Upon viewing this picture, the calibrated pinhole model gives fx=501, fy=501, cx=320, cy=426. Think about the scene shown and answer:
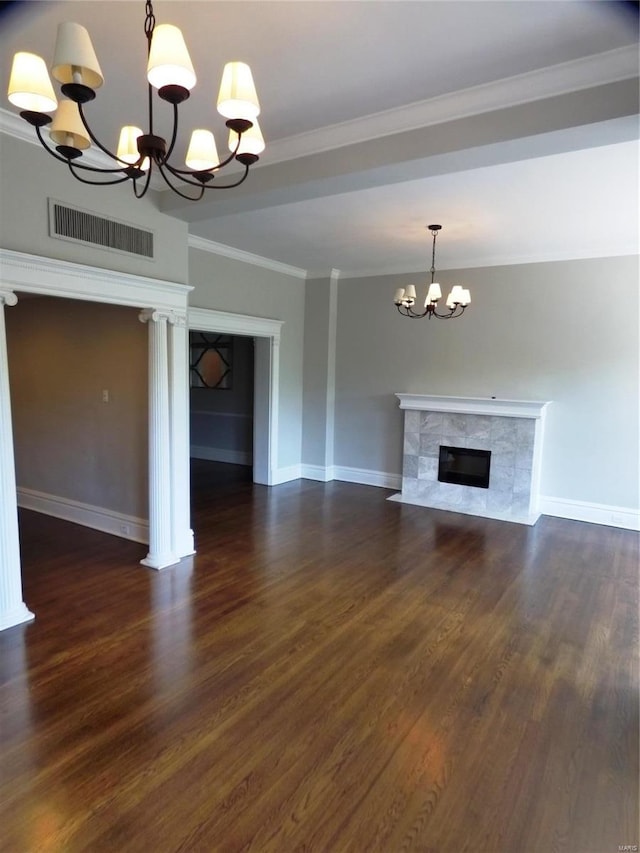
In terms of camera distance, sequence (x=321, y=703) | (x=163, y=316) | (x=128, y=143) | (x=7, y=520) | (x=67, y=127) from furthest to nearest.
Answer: (x=163, y=316)
(x=7, y=520)
(x=321, y=703)
(x=128, y=143)
(x=67, y=127)

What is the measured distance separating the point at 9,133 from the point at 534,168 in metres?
3.35

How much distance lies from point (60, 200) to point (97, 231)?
0.30 meters

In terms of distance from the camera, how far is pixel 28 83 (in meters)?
1.65

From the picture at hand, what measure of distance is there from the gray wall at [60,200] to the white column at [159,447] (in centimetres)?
47

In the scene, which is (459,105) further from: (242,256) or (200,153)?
(242,256)

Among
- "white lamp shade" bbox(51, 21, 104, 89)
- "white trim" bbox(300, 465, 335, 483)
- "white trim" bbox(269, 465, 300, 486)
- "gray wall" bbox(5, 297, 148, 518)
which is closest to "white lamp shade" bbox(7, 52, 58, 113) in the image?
"white lamp shade" bbox(51, 21, 104, 89)

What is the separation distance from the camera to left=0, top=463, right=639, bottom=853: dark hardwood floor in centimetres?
189

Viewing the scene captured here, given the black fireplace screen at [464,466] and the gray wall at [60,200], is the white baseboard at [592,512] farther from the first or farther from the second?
the gray wall at [60,200]

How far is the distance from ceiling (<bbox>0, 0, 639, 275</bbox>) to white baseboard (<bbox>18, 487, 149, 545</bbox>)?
2.87m

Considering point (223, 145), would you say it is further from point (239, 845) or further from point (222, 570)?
point (239, 845)

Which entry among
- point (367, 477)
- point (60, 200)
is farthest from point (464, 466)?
point (60, 200)

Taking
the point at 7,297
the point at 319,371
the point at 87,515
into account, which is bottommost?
the point at 87,515

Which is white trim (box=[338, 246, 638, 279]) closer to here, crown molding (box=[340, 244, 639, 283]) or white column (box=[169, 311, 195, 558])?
crown molding (box=[340, 244, 639, 283])

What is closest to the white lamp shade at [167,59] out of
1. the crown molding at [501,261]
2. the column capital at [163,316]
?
the column capital at [163,316]
